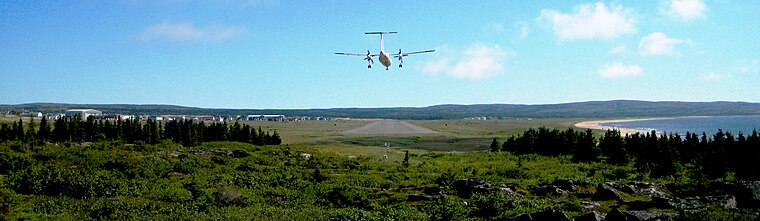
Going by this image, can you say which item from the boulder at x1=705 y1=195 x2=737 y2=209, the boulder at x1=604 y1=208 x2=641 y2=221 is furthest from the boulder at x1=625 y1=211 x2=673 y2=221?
the boulder at x1=705 y1=195 x2=737 y2=209

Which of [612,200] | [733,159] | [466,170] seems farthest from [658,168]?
[612,200]

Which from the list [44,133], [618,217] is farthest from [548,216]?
[44,133]

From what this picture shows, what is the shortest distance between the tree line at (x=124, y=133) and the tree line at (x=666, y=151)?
146 ft

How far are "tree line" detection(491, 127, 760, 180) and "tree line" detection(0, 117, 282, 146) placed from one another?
44468 mm

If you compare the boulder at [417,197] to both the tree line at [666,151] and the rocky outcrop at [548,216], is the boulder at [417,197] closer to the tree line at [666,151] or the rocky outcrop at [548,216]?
the rocky outcrop at [548,216]

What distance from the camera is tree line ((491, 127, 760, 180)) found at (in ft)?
178

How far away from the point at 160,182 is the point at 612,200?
103 feet

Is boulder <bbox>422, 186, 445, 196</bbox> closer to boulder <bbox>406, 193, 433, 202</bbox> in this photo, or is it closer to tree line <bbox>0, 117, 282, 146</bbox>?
boulder <bbox>406, 193, 433, 202</bbox>

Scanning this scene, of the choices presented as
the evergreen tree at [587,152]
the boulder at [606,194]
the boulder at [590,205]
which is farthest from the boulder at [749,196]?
the evergreen tree at [587,152]

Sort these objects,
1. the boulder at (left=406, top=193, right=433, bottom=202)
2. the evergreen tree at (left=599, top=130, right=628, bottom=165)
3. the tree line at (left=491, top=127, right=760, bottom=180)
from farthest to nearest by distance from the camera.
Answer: the evergreen tree at (left=599, top=130, right=628, bottom=165) → the tree line at (left=491, top=127, right=760, bottom=180) → the boulder at (left=406, top=193, right=433, bottom=202)

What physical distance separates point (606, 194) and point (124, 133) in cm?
7804

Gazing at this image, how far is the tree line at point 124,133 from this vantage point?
8138 centimetres

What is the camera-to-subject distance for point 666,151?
58.7 meters

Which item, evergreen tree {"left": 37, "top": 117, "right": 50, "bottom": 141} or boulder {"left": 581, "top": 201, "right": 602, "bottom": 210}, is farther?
evergreen tree {"left": 37, "top": 117, "right": 50, "bottom": 141}
